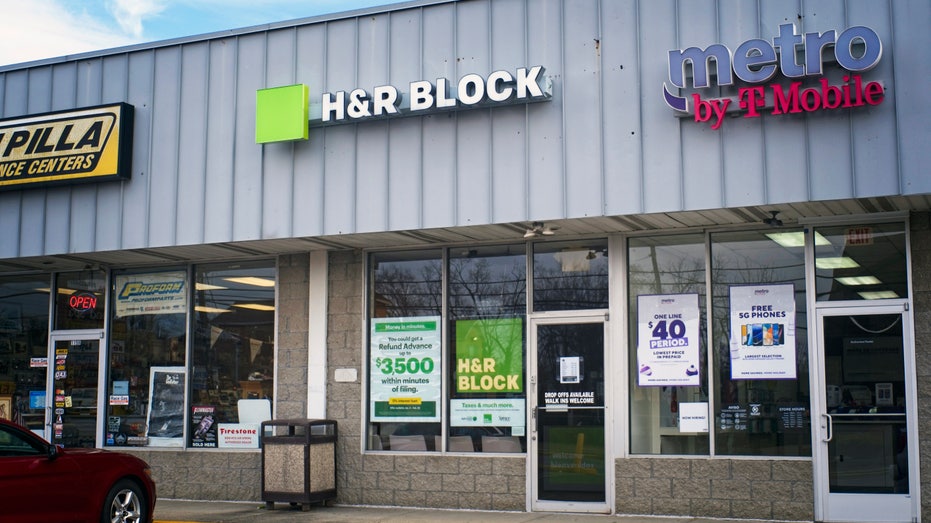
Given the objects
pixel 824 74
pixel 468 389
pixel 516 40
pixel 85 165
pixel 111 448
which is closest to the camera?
pixel 824 74

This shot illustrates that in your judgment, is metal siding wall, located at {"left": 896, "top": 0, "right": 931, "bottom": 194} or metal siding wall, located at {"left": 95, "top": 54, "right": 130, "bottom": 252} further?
metal siding wall, located at {"left": 95, "top": 54, "right": 130, "bottom": 252}

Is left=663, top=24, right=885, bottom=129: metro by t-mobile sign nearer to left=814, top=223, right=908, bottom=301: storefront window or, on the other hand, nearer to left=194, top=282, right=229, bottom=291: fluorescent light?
left=814, top=223, right=908, bottom=301: storefront window

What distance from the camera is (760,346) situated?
1148cm

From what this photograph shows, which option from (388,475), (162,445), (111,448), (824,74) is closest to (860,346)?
(824,74)

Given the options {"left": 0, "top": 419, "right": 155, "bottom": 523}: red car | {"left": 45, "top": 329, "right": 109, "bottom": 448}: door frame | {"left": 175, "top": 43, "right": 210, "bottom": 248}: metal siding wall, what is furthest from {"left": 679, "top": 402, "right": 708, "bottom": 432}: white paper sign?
{"left": 45, "top": 329, "right": 109, "bottom": 448}: door frame

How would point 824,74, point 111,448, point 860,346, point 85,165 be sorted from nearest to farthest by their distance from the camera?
1. point 824,74
2. point 860,346
3. point 85,165
4. point 111,448

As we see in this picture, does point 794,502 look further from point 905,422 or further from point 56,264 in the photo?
point 56,264

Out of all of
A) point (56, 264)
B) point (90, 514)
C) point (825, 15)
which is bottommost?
point (90, 514)

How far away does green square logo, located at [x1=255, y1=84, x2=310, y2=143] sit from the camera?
1248cm

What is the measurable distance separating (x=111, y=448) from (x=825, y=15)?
11.2 meters

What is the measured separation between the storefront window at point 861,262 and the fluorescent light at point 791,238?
11 millimetres

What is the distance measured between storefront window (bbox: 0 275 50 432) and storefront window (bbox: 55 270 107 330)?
0.91 ft

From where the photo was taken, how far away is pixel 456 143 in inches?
467

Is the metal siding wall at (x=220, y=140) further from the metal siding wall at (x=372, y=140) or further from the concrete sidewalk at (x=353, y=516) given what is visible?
the concrete sidewalk at (x=353, y=516)
